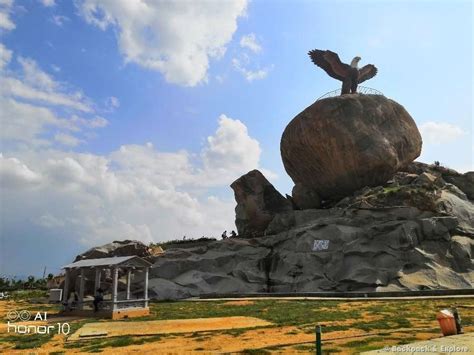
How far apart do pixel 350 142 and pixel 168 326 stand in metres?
28.5

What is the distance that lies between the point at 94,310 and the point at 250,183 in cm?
2579

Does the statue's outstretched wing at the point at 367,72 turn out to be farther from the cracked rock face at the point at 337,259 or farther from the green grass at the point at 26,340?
the green grass at the point at 26,340

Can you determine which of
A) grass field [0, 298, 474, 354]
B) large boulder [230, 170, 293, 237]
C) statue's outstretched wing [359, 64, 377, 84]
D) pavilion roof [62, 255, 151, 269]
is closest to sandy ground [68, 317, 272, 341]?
grass field [0, 298, 474, 354]

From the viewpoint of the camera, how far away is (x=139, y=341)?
1184 cm

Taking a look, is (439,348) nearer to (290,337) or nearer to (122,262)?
(290,337)

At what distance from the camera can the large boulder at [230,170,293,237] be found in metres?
42.6

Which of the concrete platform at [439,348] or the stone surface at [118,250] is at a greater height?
the stone surface at [118,250]

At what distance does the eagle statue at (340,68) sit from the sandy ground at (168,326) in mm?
33910

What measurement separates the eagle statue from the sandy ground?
3391 centimetres

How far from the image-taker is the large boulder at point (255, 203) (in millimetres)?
42625

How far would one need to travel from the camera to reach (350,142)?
3875 centimetres

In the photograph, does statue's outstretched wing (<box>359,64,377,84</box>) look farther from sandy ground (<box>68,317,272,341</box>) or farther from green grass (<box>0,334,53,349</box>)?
green grass (<box>0,334,53,349</box>)

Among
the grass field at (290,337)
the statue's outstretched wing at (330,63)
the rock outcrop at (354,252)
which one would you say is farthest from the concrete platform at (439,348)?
the statue's outstretched wing at (330,63)

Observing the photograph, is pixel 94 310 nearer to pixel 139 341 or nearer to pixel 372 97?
pixel 139 341
